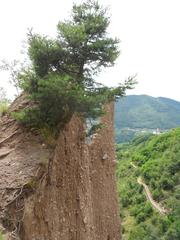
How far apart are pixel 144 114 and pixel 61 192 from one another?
16620 centimetres

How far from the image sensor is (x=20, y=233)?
9750mm

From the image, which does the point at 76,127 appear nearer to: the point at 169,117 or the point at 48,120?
the point at 48,120

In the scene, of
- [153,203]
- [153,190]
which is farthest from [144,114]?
[153,203]

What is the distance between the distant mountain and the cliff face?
137m

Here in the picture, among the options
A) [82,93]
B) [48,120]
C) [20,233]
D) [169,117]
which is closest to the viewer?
[20,233]

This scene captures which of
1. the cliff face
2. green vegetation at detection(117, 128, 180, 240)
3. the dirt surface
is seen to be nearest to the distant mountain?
green vegetation at detection(117, 128, 180, 240)

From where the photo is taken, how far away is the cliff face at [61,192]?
1001 centimetres

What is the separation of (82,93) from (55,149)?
1558 mm

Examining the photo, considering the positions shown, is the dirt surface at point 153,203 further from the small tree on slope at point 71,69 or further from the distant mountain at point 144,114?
the distant mountain at point 144,114

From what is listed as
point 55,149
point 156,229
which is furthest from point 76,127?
point 156,229

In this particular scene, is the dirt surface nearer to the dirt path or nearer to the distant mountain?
the dirt path

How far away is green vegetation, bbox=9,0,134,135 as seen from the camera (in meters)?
10.6

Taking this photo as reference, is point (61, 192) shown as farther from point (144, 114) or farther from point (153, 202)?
point (144, 114)

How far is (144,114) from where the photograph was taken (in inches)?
6944
